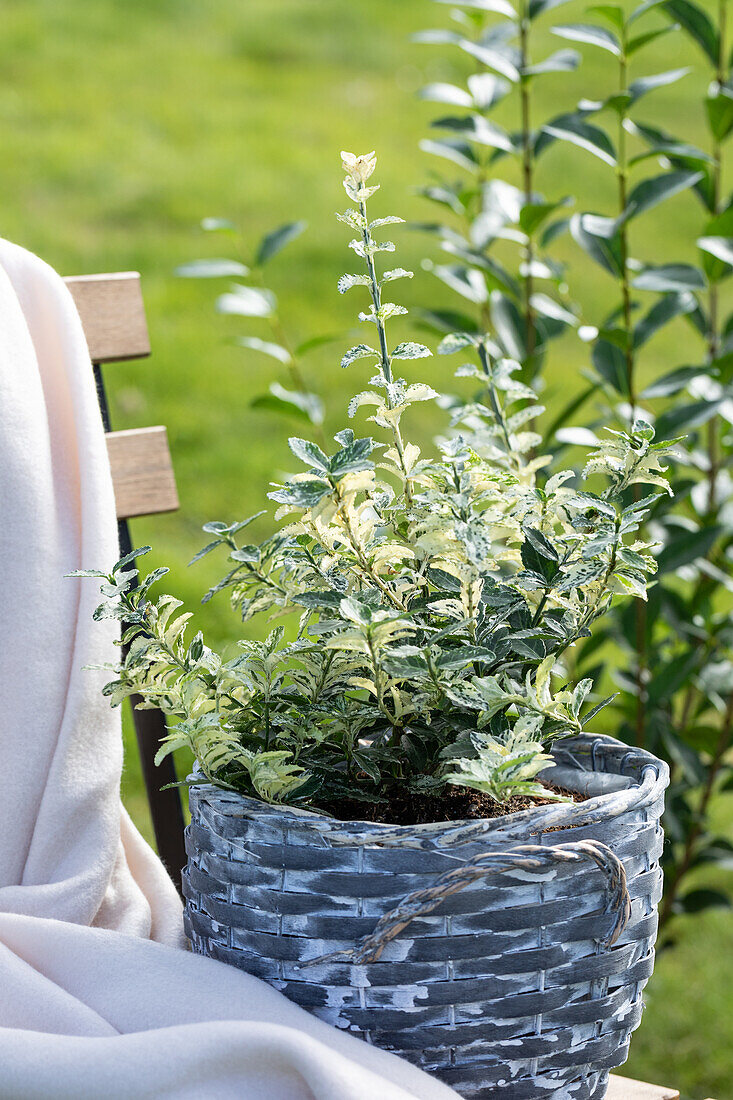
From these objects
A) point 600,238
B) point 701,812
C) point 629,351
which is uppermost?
point 600,238

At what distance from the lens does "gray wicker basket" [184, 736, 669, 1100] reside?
0.53 metres

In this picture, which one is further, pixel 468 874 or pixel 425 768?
pixel 425 768

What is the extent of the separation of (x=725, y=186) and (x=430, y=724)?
336 centimetres

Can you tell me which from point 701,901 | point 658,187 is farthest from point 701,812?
point 658,187

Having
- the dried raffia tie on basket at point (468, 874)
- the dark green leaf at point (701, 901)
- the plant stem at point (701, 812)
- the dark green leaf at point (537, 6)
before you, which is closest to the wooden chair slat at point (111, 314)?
the dark green leaf at point (537, 6)

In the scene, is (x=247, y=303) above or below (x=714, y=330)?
above

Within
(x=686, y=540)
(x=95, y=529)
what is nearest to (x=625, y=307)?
(x=686, y=540)

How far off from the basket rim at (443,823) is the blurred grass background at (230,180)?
1.21 meters

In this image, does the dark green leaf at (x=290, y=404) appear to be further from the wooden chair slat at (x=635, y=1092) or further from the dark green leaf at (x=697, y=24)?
the wooden chair slat at (x=635, y=1092)

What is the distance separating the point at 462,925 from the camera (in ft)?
1.75

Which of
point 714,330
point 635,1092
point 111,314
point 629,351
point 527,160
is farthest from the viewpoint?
point 714,330

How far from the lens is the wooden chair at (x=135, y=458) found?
→ 0.98m

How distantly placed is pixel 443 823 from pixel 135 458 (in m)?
0.58

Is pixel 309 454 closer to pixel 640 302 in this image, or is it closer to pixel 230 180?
pixel 640 302
